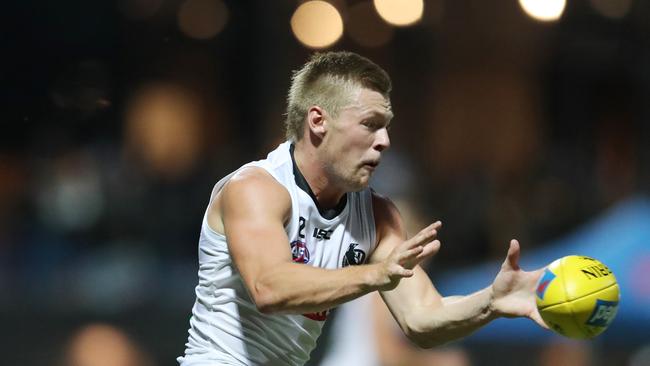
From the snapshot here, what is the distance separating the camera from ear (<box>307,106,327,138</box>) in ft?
15.7

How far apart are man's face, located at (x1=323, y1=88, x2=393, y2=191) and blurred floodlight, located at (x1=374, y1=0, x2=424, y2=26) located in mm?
5906

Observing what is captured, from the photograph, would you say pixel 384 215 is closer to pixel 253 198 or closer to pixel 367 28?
pixel 253 198

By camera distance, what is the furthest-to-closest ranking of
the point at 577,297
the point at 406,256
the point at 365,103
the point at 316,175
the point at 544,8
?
the point at 544,8 → the point at 316,175 → the point at 365,103 → the point at 577,297 → the point at 406,256

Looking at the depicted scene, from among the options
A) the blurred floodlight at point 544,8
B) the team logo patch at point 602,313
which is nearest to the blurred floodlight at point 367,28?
the blurred floodlight at point 544,8

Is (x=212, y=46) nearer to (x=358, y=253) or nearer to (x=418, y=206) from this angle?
(x=418, y=206)

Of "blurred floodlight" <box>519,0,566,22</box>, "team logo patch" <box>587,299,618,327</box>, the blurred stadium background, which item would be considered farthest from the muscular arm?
"blurred floodlight" <box>519,0,566,22</box>

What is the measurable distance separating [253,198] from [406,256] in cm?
74

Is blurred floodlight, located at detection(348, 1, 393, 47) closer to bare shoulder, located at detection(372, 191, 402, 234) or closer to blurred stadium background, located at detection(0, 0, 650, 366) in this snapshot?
blurred stadium background, located at detection(0, 0, 650, 366)

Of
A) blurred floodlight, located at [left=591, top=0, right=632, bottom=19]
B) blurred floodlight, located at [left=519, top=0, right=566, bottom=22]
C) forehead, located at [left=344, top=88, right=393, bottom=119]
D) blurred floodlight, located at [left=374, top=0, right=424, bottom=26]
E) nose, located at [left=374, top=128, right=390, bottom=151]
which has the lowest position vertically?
nose, located at [left=374, top=128, right=390, bottom=151]

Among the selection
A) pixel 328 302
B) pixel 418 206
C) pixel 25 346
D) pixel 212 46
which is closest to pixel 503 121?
pixel 418 206

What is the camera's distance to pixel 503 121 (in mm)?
10547

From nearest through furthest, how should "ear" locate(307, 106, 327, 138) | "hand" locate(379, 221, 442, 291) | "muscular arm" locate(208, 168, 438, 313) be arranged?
"hand" locate(379, 221, 442, 291) < "muscular arm" locate(208, 168, 438, 313) < "ear" locate(307, 106, 327, 138)

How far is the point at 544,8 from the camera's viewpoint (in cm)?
1064

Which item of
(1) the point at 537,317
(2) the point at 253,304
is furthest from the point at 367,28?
(1) the point at 537,317
